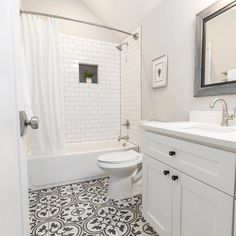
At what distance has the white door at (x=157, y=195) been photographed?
108cm

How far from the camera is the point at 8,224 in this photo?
46 centimetres

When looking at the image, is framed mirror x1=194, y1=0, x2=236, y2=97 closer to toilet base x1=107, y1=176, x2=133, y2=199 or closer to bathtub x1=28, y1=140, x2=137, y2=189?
toilet base x1=107, y1=176, x2=133, y2=199

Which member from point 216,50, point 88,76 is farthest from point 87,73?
point 216,50

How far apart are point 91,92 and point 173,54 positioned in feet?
5.02

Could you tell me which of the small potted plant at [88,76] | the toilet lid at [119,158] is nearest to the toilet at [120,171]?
the toilet lid at [119,158]

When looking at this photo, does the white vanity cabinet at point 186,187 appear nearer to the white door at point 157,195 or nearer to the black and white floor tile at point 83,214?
the white door at point 157,195

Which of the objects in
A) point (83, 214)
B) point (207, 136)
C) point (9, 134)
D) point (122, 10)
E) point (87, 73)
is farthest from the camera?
point (87, 73)

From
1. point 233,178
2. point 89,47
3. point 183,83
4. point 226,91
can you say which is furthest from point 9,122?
point 89,47

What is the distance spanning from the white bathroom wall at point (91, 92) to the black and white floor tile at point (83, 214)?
42.3 inches

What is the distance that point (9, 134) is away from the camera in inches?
19.8

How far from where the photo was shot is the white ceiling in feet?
6.95

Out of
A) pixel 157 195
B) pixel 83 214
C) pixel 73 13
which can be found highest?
pixel 73 13

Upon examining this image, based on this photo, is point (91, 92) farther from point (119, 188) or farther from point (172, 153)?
point (172, 153)

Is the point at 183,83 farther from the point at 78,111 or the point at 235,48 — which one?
the point at 78,111
